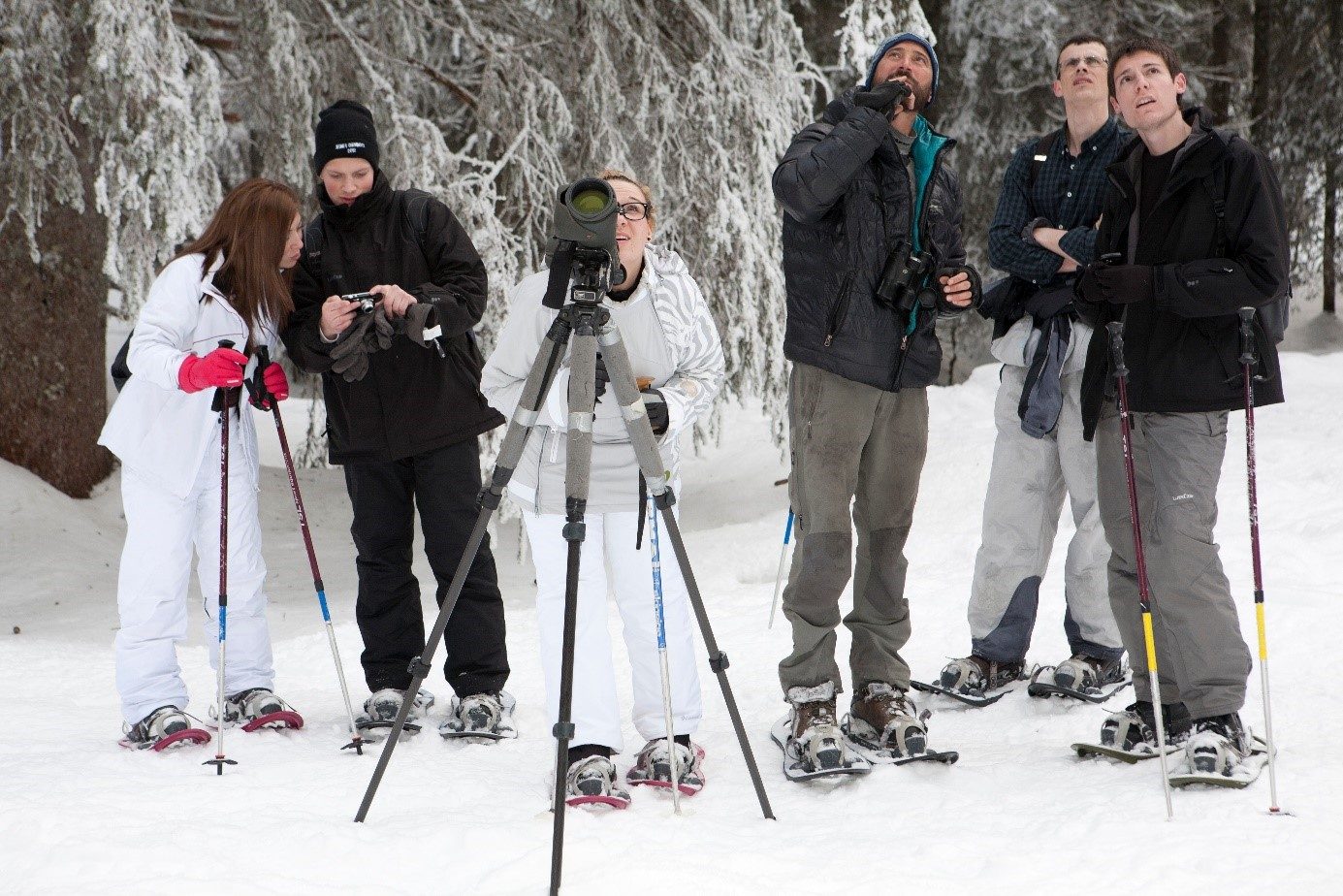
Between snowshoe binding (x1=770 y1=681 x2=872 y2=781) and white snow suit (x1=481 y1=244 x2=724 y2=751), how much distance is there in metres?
0.31

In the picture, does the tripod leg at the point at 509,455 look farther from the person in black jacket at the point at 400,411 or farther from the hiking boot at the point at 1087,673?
the hiking boot at the point at 1087,673

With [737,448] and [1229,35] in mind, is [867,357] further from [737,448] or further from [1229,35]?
[1229,35]

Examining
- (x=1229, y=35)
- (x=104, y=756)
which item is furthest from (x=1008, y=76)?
(x=104, y=756)

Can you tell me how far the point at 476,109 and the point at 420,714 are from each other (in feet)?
13.0

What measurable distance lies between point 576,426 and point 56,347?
5827 mm

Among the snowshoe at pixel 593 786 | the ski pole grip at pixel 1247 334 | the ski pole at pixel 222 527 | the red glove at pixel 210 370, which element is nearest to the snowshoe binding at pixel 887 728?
the snowshoe at pixel 593 786

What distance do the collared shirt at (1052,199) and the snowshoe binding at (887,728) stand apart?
1.49 metres

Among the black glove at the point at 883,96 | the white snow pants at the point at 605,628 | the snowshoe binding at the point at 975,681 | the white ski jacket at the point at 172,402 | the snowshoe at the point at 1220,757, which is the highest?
the black glove at the point at 883,96

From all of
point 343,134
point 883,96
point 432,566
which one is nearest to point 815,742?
point 432,566

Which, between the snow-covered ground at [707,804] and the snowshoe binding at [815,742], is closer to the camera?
the snow-covered ground at [707,804]

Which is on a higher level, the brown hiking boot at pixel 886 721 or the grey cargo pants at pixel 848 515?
the grey cargo pants at pixel 848 515

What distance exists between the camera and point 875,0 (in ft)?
23.2

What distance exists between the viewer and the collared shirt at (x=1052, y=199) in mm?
3916

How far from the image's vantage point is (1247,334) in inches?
123
